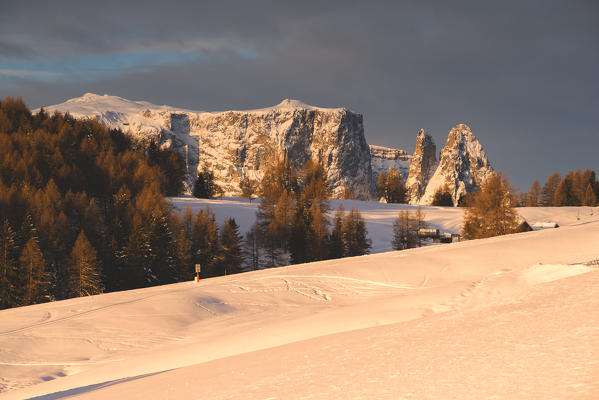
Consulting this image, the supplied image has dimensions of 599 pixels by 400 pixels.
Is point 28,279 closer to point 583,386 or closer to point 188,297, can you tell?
point 188,297

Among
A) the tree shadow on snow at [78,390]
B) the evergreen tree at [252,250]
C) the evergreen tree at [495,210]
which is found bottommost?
the evergreen tree at [252,250]

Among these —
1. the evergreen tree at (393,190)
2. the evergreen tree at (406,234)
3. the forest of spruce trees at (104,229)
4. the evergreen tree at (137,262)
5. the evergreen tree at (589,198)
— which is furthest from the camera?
the evergreen tree at (393,190)

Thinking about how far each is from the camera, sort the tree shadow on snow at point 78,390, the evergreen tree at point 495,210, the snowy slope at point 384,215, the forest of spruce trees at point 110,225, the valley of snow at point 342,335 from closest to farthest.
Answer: the valley of snow at point 342,335
the tree shadow on snow at point 78,390
the evergreen tree at point 495,210
the forest of spruce trees at point 110,225
the snowy slope at point 384,215

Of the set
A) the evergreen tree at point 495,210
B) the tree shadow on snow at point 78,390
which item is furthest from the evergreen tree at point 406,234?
the tree shadow on snow at point 78,390

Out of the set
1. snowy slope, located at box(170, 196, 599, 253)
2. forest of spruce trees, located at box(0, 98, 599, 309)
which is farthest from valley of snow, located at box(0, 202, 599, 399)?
snowy slope, located at box(170, 196, 599, 253)

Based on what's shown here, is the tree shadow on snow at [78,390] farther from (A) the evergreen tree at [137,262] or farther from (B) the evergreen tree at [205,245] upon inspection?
(B) the evergreen tree at [205,245]

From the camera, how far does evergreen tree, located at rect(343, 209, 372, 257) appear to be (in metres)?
74.4

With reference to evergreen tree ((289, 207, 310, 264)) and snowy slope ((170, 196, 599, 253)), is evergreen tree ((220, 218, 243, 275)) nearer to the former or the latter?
evergreen tree ((289, 207, 310, 264))

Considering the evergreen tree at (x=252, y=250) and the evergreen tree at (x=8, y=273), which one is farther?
the evergreen tree at (x=252, y=250)

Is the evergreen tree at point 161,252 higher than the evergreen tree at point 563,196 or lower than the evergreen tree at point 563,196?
lower

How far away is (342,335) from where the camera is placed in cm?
1200

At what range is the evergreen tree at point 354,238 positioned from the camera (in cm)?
7444

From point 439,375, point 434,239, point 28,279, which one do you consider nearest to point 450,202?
point 434,239

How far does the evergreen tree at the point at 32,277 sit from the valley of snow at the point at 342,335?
24301 millimetres
